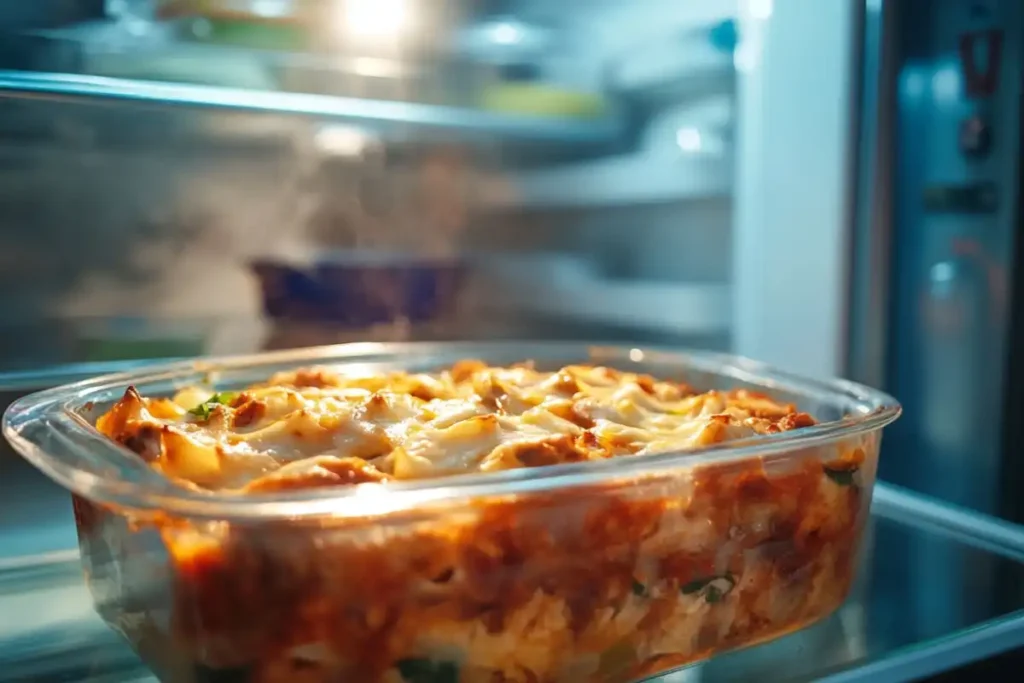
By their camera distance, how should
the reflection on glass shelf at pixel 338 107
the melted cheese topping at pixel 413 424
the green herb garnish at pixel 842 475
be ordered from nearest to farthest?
the melted cheese topping at pixel 413 424 → the green herb garnish at pixel 842 475 → the reflection on glass shelf at pixel 338 107

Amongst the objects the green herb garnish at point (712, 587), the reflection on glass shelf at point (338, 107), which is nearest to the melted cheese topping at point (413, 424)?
the green herb garnish at point (712, 587)

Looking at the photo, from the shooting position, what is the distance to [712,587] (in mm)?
712

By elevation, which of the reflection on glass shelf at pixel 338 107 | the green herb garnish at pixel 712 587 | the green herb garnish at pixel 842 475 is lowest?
the green herb garnish at pixel 712 587

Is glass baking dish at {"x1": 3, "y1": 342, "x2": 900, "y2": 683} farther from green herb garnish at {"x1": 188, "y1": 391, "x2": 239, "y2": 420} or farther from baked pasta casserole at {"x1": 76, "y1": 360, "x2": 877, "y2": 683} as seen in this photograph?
green herb garnish at {"x1": 188, "y1": 391, "x2": 239, "y2": 420}

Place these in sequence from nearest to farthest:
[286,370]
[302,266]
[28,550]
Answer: [28,550], [286,370], [302,266]

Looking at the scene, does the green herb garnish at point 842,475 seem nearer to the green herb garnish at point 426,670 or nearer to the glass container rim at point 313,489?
the glass container rim at point 313,489

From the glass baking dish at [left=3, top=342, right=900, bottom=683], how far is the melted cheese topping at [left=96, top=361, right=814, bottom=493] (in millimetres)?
52

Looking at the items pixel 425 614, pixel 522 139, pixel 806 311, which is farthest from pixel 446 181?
pixel 425 614

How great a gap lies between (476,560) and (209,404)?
1.16 ft

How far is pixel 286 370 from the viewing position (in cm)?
109

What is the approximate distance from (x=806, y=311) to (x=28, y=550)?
0.90 meters

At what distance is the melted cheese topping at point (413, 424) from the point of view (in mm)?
669

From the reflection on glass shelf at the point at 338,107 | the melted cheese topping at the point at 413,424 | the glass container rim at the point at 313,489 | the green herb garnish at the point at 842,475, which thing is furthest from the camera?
the reflection on glass shelf at the point at 338,107

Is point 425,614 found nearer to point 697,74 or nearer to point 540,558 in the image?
point 540,558
